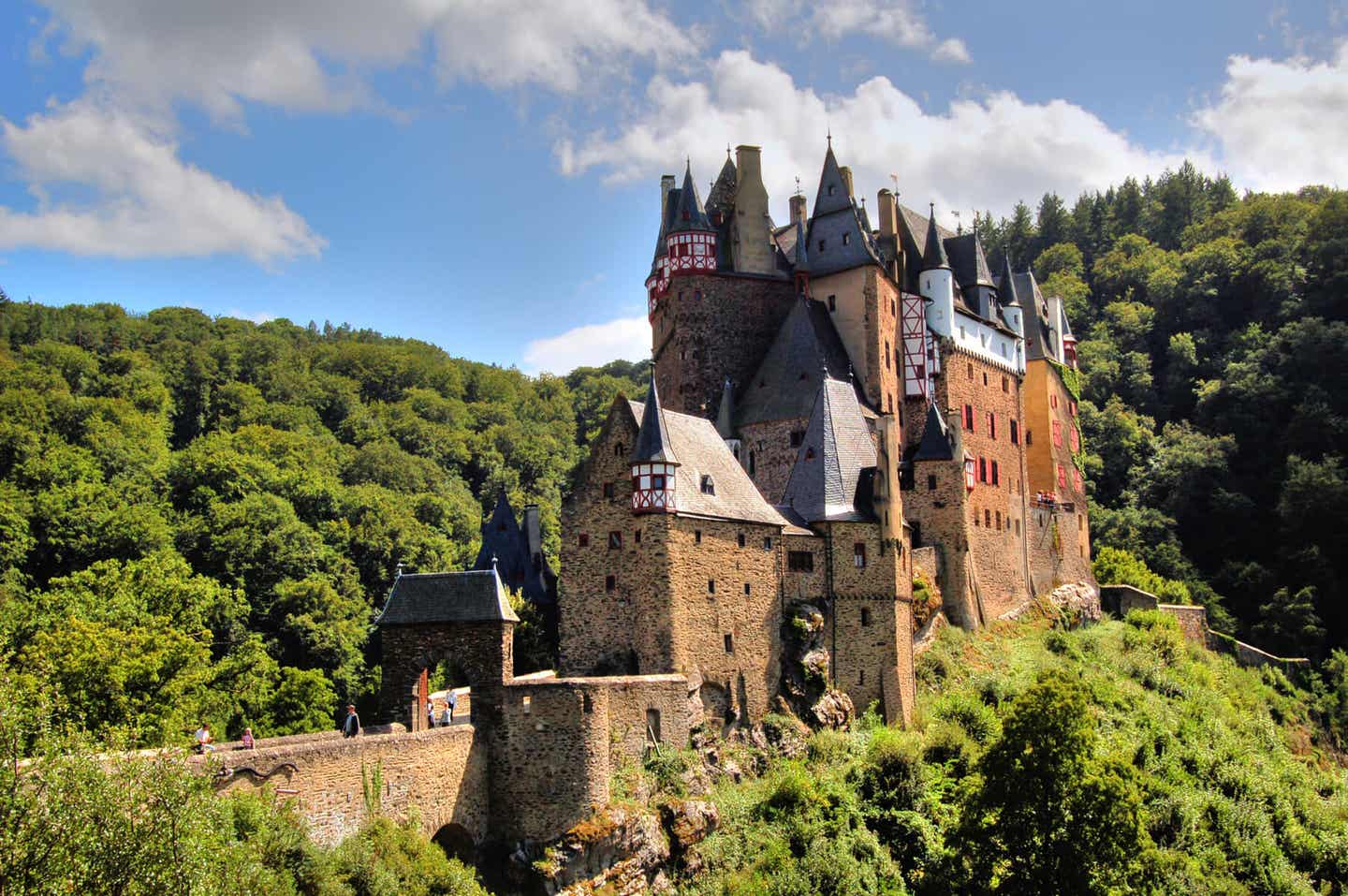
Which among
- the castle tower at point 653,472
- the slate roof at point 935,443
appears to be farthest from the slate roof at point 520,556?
the slate roof at point 935,443

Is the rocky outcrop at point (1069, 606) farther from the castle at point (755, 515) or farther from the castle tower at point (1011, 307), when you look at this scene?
the castle tower at point (1011, 307)

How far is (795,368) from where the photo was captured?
52281mm

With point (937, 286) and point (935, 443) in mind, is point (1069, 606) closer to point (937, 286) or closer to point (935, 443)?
point (935, 443)

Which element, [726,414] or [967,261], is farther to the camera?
[967,261]

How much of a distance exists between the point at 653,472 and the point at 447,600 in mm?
7797

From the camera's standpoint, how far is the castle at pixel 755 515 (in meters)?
33.2

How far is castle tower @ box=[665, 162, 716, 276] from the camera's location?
54594mm

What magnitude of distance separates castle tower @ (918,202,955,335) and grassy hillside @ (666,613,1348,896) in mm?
13537

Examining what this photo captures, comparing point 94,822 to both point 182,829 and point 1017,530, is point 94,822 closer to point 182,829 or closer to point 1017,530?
point 182,829

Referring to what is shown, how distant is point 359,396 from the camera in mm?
108750

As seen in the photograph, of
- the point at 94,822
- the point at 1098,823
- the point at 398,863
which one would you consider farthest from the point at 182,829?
the point at 1098,823

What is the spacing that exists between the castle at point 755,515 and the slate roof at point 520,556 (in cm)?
10

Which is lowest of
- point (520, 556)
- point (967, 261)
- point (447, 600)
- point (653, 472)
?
point (447, 600)

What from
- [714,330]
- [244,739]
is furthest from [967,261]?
[244,739]
